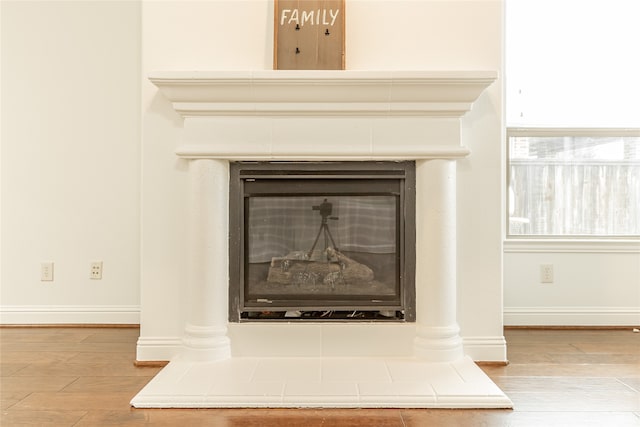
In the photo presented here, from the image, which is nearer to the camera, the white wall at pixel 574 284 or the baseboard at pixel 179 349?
the baseboard at pixel 179 349

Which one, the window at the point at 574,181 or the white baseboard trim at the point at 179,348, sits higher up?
the window at the point at 574,181

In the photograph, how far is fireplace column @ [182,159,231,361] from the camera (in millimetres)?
2188

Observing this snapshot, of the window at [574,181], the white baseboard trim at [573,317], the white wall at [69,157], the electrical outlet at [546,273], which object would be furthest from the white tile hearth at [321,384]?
the window at [574,181]

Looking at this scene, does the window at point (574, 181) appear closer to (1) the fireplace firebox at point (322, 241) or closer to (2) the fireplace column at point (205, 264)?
(1) the fireplace firebox at point (322, 241)

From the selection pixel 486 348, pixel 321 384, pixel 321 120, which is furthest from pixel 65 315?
pixel 486 348

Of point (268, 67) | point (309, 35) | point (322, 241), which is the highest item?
point (309, 35)

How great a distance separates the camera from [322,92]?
2.12 meters

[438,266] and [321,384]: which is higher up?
[438,266]

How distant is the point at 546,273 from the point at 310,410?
1789 millimetres

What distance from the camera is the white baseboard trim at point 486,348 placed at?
2273 millimetres

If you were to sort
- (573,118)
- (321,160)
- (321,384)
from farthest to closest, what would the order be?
(573,118), (321,160), (321,384)

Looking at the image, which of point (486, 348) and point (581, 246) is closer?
point (486, 348)

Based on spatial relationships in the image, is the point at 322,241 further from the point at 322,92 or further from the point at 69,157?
the point at 69,157

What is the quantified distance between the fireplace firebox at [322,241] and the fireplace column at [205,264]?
0.07m
